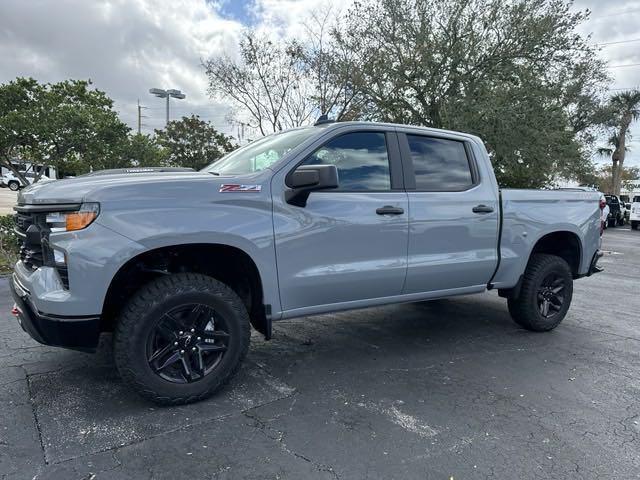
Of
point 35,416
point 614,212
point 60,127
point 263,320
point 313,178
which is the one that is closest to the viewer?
point 35,416

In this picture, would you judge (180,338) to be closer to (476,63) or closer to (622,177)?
(476,63)

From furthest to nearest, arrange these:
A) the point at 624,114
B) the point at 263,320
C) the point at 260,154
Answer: the point at 624,114 < the point at 260,154 < the point at 263,320

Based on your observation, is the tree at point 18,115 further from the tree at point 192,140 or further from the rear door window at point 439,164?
the tree at point 192,140

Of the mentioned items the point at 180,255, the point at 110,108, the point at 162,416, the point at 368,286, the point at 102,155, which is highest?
the point at 110,108

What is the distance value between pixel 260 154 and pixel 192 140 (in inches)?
780

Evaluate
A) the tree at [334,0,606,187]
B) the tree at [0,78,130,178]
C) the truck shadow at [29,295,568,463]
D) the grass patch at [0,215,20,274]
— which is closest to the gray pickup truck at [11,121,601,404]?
the truck shadow at [29,295,568,463]

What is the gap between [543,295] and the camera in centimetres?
495

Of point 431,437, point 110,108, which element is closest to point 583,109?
point 110,108

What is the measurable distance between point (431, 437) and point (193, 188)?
2125 mm

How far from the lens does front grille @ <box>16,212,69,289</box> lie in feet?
9.53

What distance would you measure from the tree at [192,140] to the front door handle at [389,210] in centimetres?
1953

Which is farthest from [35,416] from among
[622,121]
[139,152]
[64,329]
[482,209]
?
[622,121]

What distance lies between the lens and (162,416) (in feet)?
10.1

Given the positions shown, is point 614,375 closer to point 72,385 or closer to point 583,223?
point 583,223
